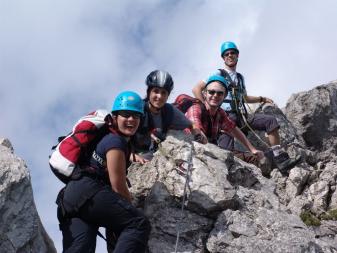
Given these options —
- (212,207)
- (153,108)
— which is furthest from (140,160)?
(212,207)

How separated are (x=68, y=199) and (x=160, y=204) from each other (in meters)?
2.28

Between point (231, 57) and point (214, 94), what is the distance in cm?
365

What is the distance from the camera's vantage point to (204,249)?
29.8 ft

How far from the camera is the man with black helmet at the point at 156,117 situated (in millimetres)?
10477

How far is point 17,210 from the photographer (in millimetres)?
7887

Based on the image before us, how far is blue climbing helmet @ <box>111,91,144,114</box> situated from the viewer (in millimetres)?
8023

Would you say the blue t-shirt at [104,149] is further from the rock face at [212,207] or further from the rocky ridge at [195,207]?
the rock face at [212,207]

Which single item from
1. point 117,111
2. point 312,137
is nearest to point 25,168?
point 117,111

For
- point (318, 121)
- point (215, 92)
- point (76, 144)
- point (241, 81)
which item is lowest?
point (76, 144)

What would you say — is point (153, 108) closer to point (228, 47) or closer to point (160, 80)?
point (160, 80)

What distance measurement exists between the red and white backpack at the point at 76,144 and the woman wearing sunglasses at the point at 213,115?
4.06 metres

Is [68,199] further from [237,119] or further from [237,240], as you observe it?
[237,119]

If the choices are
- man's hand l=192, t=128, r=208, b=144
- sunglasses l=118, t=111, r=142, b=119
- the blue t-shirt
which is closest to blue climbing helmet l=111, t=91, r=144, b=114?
sunglasses l=118, t=111, r=142, b=119

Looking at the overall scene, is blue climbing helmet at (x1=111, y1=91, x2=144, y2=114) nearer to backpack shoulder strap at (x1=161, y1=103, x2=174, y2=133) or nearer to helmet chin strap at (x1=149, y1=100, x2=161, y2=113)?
helmet chin strap at (x1=149, y1=100, x2=161, y2=113)
